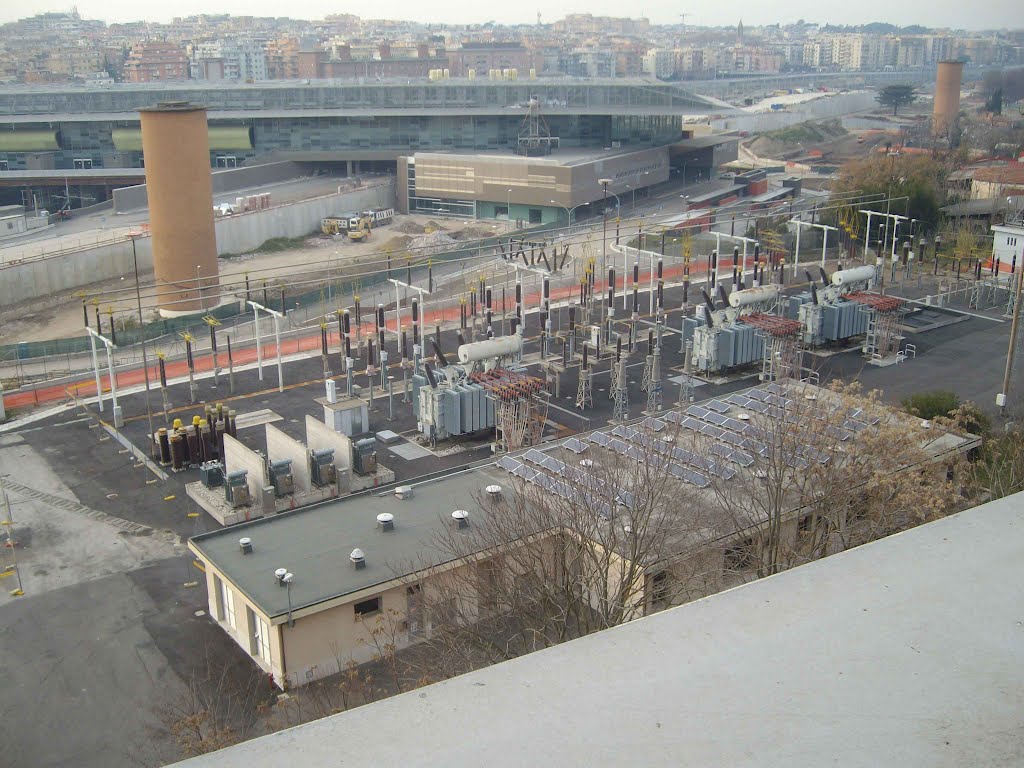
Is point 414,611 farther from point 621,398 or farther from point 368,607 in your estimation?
point 621,398

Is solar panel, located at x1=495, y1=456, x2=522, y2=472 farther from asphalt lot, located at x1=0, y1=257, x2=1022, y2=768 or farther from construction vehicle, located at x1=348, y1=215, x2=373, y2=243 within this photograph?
construction vehicle, located at x1=348, y1=215, x2=373, y2=243

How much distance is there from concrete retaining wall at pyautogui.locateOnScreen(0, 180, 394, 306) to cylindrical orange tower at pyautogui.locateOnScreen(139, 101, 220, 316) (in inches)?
196

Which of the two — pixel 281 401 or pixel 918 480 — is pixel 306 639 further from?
pixel 281 401

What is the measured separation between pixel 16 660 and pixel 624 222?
105 feet

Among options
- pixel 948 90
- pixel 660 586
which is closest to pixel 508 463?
pixel 660 586

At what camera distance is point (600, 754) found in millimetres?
2396

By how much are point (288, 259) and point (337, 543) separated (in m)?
26.2

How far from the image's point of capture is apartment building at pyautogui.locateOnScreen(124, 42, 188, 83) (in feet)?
357

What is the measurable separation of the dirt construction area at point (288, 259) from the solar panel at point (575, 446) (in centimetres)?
1348

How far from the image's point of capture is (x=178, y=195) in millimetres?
29797

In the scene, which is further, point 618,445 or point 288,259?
point 288,259

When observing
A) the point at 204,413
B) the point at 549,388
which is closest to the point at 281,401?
the point at 204,413

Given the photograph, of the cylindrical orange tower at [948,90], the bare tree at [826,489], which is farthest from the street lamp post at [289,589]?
the cylindrical orange tower at [948,90]

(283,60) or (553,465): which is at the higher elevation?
(283,60)
